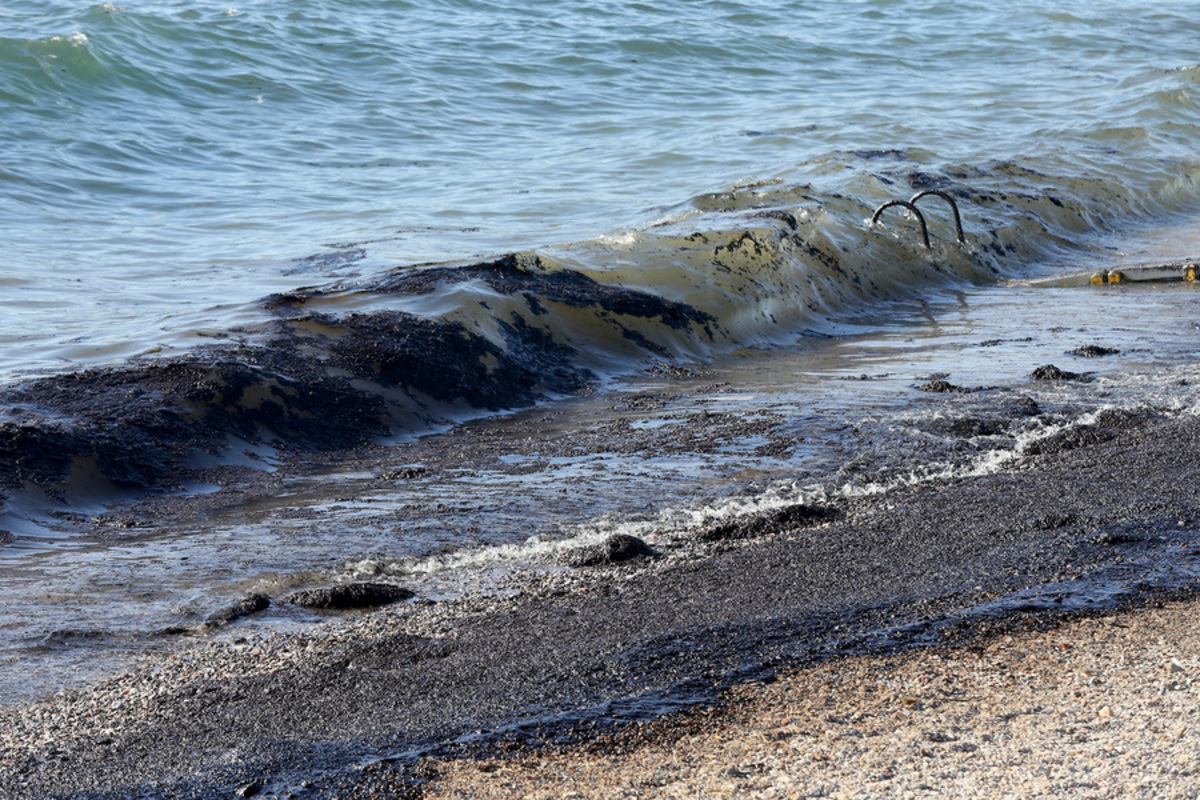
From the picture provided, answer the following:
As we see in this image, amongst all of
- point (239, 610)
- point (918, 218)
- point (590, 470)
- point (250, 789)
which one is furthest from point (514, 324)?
point (250, 789)

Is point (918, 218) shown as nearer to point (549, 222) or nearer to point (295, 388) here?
point (549, 222)

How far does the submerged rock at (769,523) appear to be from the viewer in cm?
443

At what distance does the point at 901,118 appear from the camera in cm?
1764

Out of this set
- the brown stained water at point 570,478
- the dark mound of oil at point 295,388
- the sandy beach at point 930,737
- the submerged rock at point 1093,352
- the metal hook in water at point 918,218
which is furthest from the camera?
the metal hook in water at point 918,218

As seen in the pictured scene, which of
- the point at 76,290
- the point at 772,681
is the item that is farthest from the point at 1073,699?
the point at 76,290

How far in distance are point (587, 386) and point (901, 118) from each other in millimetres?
12060

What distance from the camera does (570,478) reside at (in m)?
5.29

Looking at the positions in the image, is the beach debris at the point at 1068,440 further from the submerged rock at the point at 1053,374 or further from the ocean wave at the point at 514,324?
the ocean wave at the point at 514,324

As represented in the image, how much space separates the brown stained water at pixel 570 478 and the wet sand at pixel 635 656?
0.29 meters

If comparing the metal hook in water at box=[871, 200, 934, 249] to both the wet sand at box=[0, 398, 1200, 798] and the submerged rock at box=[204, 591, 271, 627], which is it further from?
the submerged rock at box=[204, 591, 271, 627]

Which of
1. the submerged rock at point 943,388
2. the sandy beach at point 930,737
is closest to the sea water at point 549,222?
the submerged rock at point 943,388

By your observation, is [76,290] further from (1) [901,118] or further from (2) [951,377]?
(1) [901,118]

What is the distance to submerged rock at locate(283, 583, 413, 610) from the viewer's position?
3896mm

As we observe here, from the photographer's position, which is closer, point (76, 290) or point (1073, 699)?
point (1073, 699)
